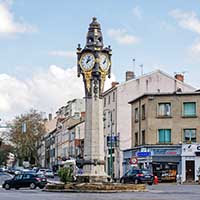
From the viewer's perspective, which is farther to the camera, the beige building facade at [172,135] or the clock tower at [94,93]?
the beige building facade at [172,135]

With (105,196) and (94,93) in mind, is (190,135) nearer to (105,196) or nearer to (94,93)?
(94,93)

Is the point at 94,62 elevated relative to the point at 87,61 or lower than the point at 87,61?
lower

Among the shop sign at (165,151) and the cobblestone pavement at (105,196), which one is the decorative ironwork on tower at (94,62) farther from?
the shop sign at (165,151)

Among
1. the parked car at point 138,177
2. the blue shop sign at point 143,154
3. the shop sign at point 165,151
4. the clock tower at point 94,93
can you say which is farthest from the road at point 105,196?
the blue shop sign at point 143,154

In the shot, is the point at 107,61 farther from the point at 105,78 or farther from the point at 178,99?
the point at 178,99

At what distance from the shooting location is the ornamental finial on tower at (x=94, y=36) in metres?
44.9

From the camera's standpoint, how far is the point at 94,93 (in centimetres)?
4378

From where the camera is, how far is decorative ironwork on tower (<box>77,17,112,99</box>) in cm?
4412

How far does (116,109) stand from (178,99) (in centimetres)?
1656

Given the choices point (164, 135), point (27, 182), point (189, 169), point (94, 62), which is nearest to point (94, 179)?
point (94, 62)

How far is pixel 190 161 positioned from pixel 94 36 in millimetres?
30866

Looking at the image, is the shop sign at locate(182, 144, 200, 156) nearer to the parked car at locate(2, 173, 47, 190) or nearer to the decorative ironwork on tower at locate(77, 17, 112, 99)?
the parked car at locate(2, 173, 47, 190)

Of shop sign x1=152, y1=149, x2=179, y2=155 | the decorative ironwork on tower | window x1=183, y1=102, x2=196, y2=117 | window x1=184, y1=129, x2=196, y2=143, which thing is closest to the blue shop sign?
shop sign x1=152, y1=149, x2=179, y2=155

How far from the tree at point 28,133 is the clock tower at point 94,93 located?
88786 mm
